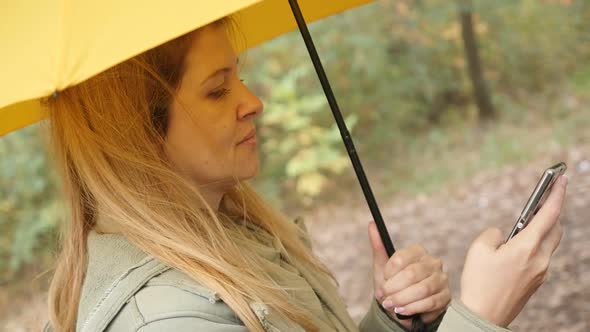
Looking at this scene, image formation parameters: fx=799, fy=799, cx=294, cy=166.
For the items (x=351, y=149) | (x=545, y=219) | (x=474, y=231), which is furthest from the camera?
(x=474, y=231)

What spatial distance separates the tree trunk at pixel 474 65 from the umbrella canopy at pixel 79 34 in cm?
806

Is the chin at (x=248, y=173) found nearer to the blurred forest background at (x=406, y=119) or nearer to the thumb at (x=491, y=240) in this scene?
the thumb at (x=491, y=240)

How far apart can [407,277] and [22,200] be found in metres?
6.44

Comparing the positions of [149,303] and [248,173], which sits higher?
[248,173]

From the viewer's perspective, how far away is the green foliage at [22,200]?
7.56 metres

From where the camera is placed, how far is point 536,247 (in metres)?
1.69

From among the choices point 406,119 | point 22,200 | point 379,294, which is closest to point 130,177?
point 379,294

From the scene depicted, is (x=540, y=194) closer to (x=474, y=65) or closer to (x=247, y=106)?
(x=247, y=106)

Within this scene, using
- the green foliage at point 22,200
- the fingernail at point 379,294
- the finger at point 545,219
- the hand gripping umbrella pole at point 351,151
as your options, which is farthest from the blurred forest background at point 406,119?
the finger at point 545,219

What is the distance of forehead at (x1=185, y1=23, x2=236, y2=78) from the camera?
1.82 m

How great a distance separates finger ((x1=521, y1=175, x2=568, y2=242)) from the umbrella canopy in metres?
0.76

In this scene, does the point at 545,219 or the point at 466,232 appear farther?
the point at 466,232

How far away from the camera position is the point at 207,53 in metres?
1.83

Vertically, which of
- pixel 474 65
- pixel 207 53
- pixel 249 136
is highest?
pixel 474 65
